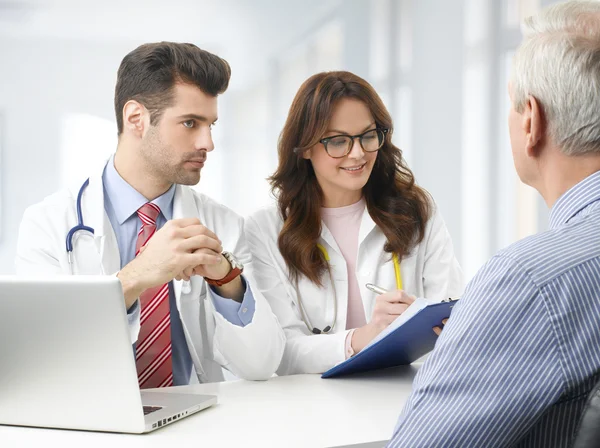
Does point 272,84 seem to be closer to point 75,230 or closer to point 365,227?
point 365,227

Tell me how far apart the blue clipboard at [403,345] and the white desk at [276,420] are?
4 cm

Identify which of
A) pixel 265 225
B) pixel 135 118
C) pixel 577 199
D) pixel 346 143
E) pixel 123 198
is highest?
pixel 135 118

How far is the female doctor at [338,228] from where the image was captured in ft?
7.07

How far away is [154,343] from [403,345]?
73 centimetres

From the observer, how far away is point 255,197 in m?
4.04

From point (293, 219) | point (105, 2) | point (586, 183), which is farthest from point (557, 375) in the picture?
point (105, 2)

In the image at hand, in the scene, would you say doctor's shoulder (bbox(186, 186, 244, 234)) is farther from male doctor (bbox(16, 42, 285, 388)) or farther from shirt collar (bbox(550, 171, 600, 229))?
shirt collar (bbox(550, 171, 600, 229))

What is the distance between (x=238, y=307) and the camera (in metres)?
1.81

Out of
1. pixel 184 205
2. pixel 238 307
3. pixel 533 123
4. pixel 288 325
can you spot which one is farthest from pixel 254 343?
pixel 533 123

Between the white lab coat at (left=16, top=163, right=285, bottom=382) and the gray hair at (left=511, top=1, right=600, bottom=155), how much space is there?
1011 millimetres

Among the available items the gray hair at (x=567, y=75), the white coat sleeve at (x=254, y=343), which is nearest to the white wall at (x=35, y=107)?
the white coat sleeve at (x=254, y=343)

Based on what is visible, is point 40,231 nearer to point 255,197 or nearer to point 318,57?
point 255,197

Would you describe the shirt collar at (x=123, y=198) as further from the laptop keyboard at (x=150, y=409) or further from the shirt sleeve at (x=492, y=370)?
the shirt sleeve at (x=492, y=370)

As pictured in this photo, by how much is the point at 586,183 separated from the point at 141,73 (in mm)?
1584
